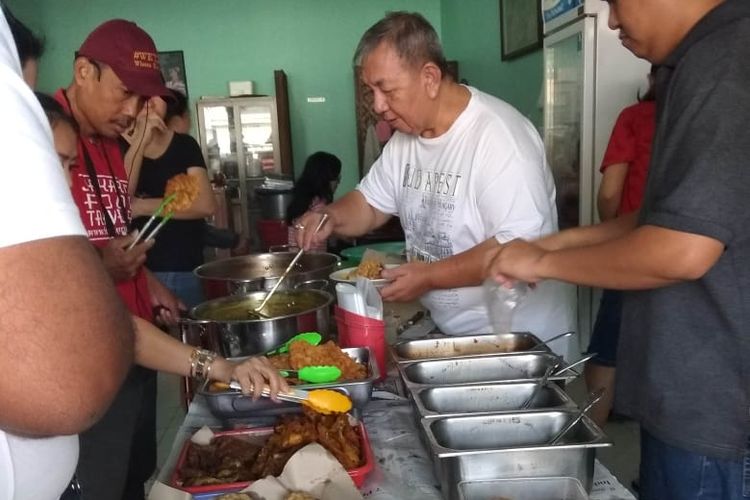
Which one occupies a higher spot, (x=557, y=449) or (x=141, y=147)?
(x=141, y=147)

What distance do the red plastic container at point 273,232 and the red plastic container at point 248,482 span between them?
3.54 metres

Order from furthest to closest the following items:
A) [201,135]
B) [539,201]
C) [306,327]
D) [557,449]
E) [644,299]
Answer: [201,135] → [539,201] → [306,327] → [644,299] → [557,449]

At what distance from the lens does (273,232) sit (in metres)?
4.90

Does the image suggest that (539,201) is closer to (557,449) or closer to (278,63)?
(557,449)

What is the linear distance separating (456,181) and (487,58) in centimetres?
353

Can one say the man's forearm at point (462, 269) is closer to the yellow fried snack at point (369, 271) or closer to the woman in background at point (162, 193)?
the yellow fried snack at point (369, 271)

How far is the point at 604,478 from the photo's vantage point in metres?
1.03

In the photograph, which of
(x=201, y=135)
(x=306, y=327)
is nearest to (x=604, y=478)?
(x=306, y=327)

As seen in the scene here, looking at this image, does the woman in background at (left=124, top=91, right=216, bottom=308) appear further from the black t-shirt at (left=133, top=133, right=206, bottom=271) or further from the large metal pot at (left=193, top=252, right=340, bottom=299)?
the large metal pot at (left=193, top=252, right=340, bottom=299)

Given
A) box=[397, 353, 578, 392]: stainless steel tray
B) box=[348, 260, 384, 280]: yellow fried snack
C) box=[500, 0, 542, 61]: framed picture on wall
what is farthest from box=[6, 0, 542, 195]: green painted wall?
box=[397, 353, 578, 392]: stainless steel tray

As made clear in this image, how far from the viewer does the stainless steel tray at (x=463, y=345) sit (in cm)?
148

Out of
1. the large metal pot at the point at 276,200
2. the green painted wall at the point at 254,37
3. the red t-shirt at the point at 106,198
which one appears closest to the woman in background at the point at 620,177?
the red t-shirt at the point at 106,198

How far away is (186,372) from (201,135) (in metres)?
5.53

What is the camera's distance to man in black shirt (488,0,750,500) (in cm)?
95
